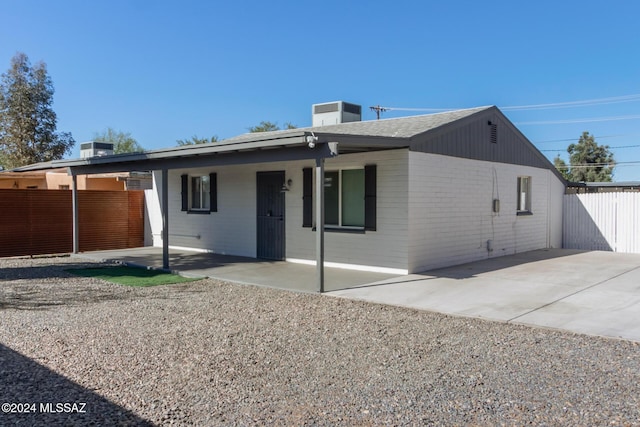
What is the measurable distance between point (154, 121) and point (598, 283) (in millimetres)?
36033

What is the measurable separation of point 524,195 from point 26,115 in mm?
29736

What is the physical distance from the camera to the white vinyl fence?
14.3 metres

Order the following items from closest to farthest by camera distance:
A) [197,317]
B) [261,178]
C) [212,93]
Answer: [197,317] < [261,178] < [212,93]

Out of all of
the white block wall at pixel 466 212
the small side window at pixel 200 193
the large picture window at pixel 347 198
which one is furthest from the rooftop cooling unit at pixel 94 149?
the white block wall at pixel 466 212

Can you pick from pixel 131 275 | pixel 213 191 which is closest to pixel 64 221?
pixel 213 191

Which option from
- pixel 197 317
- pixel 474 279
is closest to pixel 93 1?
pixel 197 317

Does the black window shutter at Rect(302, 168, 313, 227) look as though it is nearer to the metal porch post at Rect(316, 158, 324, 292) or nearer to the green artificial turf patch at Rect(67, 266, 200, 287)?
the green artificial turf patch at Rect(67, 266, 200, 287)

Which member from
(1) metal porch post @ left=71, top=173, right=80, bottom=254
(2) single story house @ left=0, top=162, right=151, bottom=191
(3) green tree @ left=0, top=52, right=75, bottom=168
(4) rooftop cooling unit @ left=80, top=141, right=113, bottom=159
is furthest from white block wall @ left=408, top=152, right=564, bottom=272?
(3) green tree @ left=0, top=52, right=75, bottom=168

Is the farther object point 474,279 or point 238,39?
point 238,39

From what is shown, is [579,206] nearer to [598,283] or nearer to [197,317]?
[598,283]

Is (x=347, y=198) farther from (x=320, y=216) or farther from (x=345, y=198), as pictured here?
(x=320, y=216)

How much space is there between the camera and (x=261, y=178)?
12.2m

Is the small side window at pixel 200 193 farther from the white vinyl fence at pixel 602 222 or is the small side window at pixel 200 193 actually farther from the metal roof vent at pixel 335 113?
the white vinyl fence at pixel 602 222

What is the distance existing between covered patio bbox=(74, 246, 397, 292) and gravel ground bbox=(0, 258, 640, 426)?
173 centimetres
